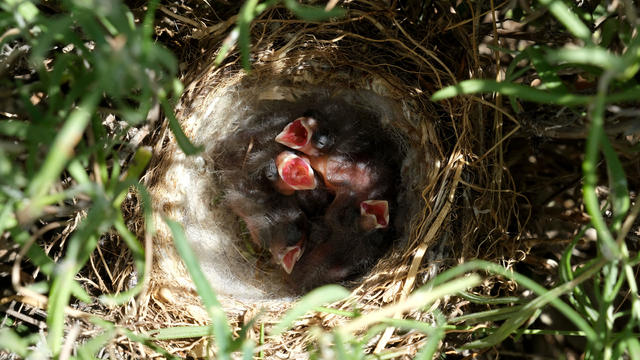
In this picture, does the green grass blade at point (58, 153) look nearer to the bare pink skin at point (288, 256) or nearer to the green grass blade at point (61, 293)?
the green grass blade at point (61, 293)

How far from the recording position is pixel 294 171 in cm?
182

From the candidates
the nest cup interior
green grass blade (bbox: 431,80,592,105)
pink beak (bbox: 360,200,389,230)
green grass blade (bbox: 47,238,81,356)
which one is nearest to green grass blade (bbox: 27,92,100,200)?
green grass blade (bbox: 47,238,81,356)

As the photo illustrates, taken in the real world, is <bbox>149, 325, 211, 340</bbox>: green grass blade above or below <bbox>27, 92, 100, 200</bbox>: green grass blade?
below

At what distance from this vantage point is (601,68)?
40.5 inches

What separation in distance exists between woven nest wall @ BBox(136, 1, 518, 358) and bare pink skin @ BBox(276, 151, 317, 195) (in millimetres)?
213

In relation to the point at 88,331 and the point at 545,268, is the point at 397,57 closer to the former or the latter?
the point at 545,268

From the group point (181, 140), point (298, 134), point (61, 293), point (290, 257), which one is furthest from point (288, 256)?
point (61, 293)

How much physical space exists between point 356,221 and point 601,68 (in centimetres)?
96

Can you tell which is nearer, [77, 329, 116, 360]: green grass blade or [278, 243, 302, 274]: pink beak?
[77, 329, 116, 360]: green grass blade

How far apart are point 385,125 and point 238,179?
545 millimetres

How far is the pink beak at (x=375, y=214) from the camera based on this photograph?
1753mm

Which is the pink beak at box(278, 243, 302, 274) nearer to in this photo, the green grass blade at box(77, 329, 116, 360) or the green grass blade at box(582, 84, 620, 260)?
the green grass blade at box(77, 329, 116, 360)

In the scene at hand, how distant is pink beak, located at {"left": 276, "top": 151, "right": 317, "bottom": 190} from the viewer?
1.81 m

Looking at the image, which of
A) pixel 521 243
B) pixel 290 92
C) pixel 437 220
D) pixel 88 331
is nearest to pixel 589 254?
pixel 521 243
